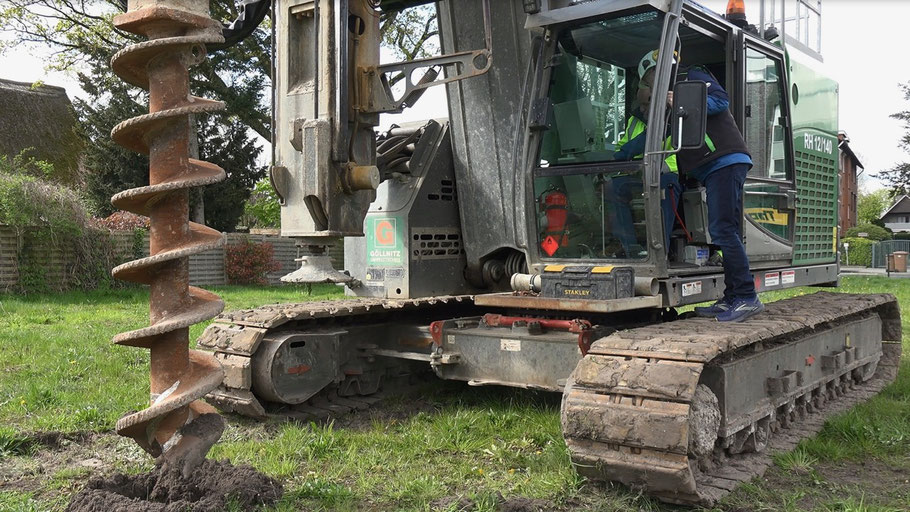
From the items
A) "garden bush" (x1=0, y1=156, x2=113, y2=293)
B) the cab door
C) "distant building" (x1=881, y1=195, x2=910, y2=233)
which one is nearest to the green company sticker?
the cab door

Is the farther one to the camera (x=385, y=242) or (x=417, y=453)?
(x=385, y=242)

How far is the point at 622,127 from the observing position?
5.41 m

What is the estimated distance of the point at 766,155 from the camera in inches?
253

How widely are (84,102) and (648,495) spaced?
2533 cm

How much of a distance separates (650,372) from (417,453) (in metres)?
1.68

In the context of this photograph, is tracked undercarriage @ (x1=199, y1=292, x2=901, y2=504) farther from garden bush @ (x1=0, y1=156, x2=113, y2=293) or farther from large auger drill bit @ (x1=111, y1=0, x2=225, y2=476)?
garden bush @ (x1=0, y1=156, x2=113, y2=293)

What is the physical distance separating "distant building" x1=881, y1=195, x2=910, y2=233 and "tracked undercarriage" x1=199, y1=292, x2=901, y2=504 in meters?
80.4

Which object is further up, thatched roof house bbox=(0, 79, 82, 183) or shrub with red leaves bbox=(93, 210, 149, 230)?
thatched roof house bbox=(0, 79, 82, 183)

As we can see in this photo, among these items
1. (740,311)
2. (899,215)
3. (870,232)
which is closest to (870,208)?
(899,215)

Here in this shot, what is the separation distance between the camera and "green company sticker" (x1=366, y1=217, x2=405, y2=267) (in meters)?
6.18

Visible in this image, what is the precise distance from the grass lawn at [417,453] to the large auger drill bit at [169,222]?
63 centimetres

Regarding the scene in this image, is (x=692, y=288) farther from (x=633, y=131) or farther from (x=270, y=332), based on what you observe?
(x=270, y=332)

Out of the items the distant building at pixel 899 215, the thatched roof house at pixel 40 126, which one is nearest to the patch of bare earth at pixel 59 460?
the thatched roof house at pixel 40 126

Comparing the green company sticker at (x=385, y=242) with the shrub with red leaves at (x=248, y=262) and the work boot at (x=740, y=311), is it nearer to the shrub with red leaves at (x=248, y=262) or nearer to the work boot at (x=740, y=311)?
the work boot at (x=740, y=311)
